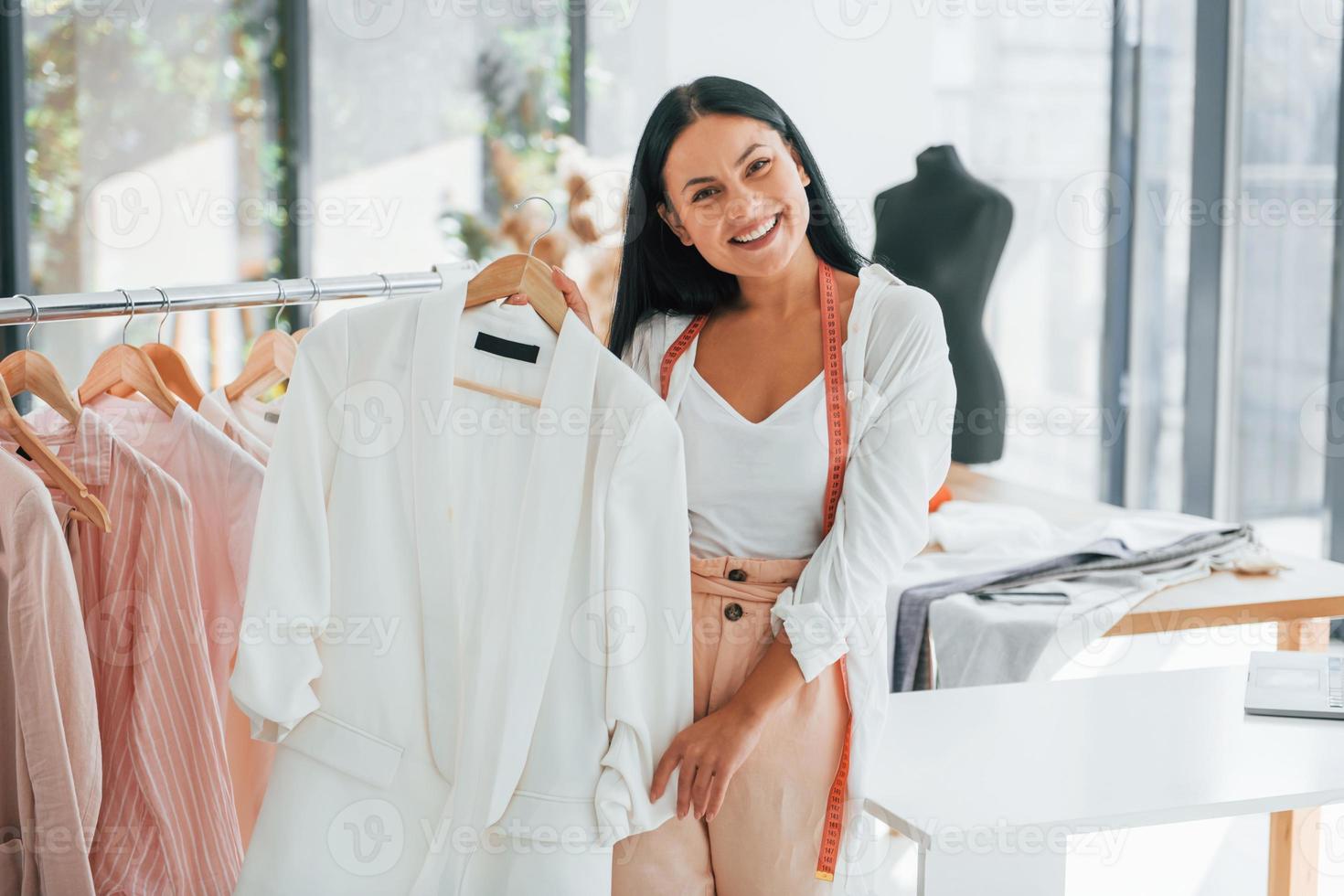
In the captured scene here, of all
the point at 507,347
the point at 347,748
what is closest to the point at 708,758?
the point at 347,748

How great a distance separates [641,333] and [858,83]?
4.19m

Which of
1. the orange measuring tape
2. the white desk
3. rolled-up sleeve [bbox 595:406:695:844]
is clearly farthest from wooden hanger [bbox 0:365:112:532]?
the white desk

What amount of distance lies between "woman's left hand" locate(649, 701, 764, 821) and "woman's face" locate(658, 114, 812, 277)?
1.76 ft

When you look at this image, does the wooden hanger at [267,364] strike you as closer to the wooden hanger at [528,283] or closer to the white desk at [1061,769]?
the wooden hanger at [528,283]

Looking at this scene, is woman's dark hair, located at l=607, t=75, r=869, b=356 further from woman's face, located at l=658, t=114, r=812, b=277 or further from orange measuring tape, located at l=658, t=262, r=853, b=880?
orange measuring tape, located at l=658, t=262, r=853, b=880

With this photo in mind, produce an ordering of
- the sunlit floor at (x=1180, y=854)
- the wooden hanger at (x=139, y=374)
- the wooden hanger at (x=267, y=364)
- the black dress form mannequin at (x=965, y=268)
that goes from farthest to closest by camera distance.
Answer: the black dress form mannequin at (x=965, y=268) < the sunlit floor at (x=1180, y=854) < the wooden hanger at (x=267, y=364) < the wooden hanger at (x=139, y=374)

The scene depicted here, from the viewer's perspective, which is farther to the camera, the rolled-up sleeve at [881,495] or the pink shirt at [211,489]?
the pink shirt at [211,489]

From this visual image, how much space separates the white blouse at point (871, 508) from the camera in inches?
55.9

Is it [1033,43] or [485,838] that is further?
[1033,43]

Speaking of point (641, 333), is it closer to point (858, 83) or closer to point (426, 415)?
point (426, 415)

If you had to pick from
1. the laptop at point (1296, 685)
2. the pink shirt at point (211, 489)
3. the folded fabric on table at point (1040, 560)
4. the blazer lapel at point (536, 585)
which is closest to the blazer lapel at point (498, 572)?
the blazer lapel at point (536, 585)

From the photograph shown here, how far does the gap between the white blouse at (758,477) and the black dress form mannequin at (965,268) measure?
1.62m

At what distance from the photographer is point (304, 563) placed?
142 cm

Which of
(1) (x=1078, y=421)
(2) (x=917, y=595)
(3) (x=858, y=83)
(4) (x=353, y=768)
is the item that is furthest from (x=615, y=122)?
(4) (x=353, y=768)
